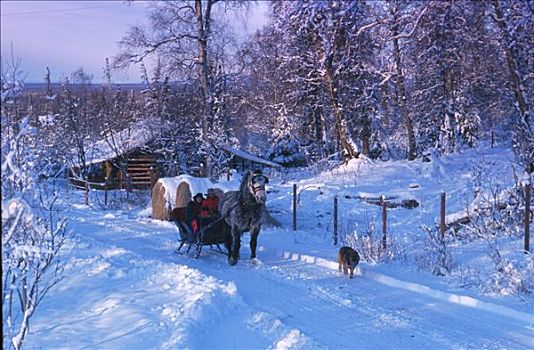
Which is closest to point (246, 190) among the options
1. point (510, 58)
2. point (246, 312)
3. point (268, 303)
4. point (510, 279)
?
point (268, 303)

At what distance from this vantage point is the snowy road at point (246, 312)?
7.00 metres

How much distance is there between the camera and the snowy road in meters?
7.00

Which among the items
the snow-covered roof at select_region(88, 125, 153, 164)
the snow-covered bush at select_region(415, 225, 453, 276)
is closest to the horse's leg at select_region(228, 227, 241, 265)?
the snow-covered bush at select_region(415, 225, 453, 276)

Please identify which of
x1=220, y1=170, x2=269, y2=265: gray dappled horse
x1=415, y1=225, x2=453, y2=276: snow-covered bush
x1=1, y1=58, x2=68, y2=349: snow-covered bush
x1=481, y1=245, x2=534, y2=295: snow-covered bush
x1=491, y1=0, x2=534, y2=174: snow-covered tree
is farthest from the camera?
x1=220, y1=170, x2=269, y2=265: gray dappled horse

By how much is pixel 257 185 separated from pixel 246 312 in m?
4.08

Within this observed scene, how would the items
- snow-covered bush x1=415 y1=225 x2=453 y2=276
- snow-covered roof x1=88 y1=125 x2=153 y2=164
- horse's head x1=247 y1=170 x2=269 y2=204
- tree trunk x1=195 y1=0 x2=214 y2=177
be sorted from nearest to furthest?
1. snow-covered bush x1=415 y1=225 x2=453 y2=276
2. horse's head x1=247 y1=170 x2=269 y2=204
3. tree trunk x1=195 y1=0 x2=214 y2=177
4. snow-covered roof x1=88 y1=125 x2=153 y2=164

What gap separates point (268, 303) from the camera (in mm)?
8789

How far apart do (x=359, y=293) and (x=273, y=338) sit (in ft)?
9.49

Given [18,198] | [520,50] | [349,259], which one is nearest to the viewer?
[18,198]

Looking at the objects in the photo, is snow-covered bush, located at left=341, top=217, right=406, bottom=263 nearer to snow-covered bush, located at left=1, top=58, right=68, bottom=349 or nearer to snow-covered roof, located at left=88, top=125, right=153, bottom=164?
snow-covered bush, located at left=1, top=58, right=68, bottom=349

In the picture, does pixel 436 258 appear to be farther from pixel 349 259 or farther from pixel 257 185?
pixel 257 185

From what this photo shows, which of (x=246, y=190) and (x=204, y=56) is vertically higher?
(x=204, y=56)

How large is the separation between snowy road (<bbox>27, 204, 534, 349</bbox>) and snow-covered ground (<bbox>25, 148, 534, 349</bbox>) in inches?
0.6

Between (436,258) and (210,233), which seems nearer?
(436,258)
